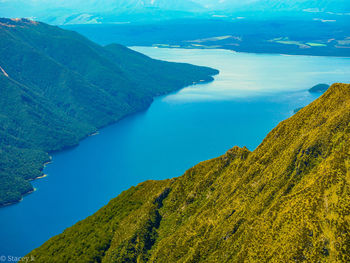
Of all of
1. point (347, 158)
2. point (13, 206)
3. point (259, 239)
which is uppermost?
point (347, 158)

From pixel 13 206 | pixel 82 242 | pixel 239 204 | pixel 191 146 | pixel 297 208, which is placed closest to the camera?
pixel 297 208

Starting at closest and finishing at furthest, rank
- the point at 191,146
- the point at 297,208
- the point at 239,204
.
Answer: the point at 297,208, the point at 239,204, the point at 191,146

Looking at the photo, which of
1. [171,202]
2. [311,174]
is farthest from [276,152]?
[171,202]

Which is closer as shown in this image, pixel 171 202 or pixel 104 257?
pixel 104 257

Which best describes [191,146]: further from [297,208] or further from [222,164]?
[297,208]

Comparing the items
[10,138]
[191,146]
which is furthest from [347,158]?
[10,138]

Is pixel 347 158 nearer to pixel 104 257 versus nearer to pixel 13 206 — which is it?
pixel 104 257

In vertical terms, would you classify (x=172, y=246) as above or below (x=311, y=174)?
below
